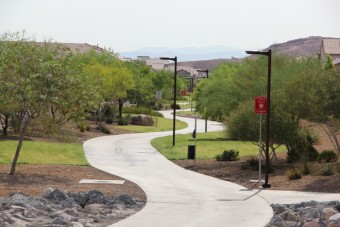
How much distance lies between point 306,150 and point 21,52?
45.9 feet

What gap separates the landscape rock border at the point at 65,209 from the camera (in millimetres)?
16609

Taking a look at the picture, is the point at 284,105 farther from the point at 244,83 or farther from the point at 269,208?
the point at 244,83

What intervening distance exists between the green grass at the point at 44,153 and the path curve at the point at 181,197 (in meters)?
0.99

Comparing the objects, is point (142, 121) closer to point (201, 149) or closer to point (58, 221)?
point (201, 149)

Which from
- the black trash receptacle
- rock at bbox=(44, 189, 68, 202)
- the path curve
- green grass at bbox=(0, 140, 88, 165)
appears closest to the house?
green grass at bbox=(0, 140, 88, 165)

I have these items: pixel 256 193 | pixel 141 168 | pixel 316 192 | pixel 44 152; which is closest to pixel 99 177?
pixel 141 168

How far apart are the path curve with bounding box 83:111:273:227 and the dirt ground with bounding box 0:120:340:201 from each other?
2.44 ft

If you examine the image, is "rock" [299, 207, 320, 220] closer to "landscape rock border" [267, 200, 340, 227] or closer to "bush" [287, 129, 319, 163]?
"landscape rock border" [267, 200, 340, 227]

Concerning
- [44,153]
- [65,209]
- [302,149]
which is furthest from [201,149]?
[65,209]

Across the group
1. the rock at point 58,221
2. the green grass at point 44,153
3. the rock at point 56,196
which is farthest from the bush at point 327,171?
the rock at point 58,221

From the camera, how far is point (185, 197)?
22.6 metres

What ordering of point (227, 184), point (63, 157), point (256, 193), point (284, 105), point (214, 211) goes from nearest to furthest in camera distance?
point (214, 211) < point (256, 193) < point (227, 184) < point (284, 105) < point (63, 157)

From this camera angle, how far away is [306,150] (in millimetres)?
33656

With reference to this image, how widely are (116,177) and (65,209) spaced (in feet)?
33.5
